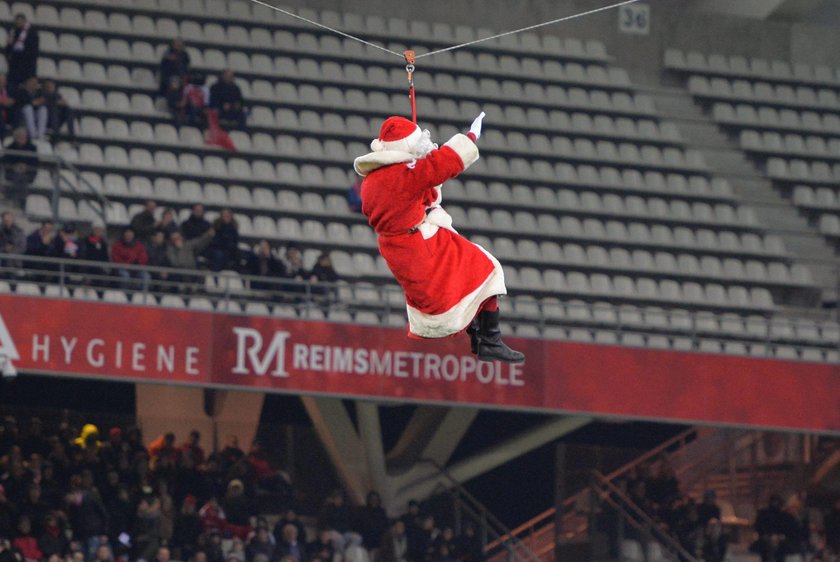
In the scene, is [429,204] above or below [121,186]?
below

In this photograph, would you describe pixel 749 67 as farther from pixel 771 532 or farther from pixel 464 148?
pixel 464 148

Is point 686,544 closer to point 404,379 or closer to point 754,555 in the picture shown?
point 754,555

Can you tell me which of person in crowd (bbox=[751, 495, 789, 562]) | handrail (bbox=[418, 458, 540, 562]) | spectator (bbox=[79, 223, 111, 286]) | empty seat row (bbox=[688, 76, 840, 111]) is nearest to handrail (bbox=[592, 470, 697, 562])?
person in crowd (bbox=[751, 495, 789, 562])

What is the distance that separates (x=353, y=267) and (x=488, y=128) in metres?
3.48

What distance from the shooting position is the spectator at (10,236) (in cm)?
1642

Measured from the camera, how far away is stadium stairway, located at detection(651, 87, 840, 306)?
2206 centimetres

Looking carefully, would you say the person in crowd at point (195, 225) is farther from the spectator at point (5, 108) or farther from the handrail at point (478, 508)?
the handrail at point (478, 508)

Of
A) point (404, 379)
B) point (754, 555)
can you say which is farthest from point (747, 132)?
point (404, 379)

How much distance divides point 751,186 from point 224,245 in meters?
8.10

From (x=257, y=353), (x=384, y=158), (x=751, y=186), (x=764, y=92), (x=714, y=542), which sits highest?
(x=764, y=92)

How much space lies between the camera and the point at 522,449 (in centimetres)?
1942

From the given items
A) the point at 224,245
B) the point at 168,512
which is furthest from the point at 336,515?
the point at 224,245

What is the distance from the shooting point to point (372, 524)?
1772 centimetres

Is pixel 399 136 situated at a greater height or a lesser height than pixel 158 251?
lesser
